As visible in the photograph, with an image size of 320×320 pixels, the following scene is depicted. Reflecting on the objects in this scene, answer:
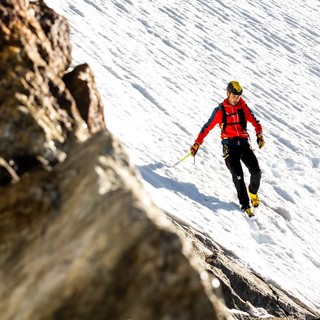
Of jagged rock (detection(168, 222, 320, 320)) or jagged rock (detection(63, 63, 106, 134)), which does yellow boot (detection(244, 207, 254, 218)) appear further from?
jagged rock (detection(63, 63, 106, 134))

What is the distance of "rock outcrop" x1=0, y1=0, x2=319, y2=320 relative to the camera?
137 inches

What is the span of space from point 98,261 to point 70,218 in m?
0.55

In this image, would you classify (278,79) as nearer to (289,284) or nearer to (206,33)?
(206,33)

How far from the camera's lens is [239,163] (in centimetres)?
1095

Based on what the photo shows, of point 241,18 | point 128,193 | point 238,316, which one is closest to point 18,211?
point 128,193

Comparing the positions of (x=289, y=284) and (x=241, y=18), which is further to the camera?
(x=241, y=18)

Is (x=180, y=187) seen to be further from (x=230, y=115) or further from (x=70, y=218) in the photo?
(x=70, y=218)

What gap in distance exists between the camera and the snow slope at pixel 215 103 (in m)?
10.5

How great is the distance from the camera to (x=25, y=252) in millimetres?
3959

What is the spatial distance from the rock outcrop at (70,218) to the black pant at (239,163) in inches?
220

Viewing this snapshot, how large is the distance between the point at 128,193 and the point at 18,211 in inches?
35.1

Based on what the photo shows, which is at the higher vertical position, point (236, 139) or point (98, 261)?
point (98, 261)

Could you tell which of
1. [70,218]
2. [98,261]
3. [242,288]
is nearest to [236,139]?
[242,288]

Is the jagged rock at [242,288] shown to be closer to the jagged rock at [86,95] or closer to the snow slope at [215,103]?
the snow slope at [215,103]
